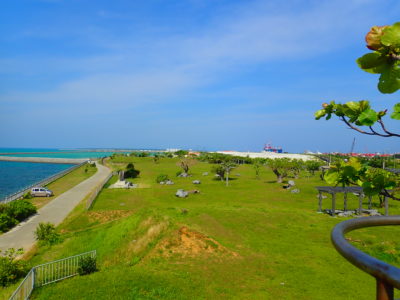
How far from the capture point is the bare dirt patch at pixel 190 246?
18.6 meters

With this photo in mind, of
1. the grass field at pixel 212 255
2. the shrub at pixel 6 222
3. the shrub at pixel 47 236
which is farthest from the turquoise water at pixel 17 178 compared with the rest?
the grass field at pixel 212 255

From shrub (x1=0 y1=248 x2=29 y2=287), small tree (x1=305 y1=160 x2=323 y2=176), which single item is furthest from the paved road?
small tree (x1=305 y1=160 x2=323 y2=176)

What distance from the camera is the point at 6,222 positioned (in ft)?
89.1

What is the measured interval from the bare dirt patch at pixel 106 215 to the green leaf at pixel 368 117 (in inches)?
1176

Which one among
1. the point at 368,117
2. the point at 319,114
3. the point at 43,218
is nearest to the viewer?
the point at 368,117

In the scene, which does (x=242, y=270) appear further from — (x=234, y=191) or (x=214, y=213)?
(x=234, y=191)

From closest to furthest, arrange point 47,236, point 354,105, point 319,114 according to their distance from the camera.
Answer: point 354,105 < point 319,114 < point 47,236

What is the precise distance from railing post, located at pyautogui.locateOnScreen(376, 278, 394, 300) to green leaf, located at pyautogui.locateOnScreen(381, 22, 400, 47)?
56.1 inches

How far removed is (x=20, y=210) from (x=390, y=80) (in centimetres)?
3580

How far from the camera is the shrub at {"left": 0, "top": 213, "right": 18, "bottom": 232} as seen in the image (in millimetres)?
26766

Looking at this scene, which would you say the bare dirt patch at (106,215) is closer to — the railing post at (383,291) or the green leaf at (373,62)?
the green leaf at (373,62)

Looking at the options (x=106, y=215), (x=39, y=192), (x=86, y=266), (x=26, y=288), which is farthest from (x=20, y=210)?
(x=26, y=288)

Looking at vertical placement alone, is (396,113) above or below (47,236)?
above

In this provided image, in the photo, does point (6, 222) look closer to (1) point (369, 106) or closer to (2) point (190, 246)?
(2) point (190, 246)
